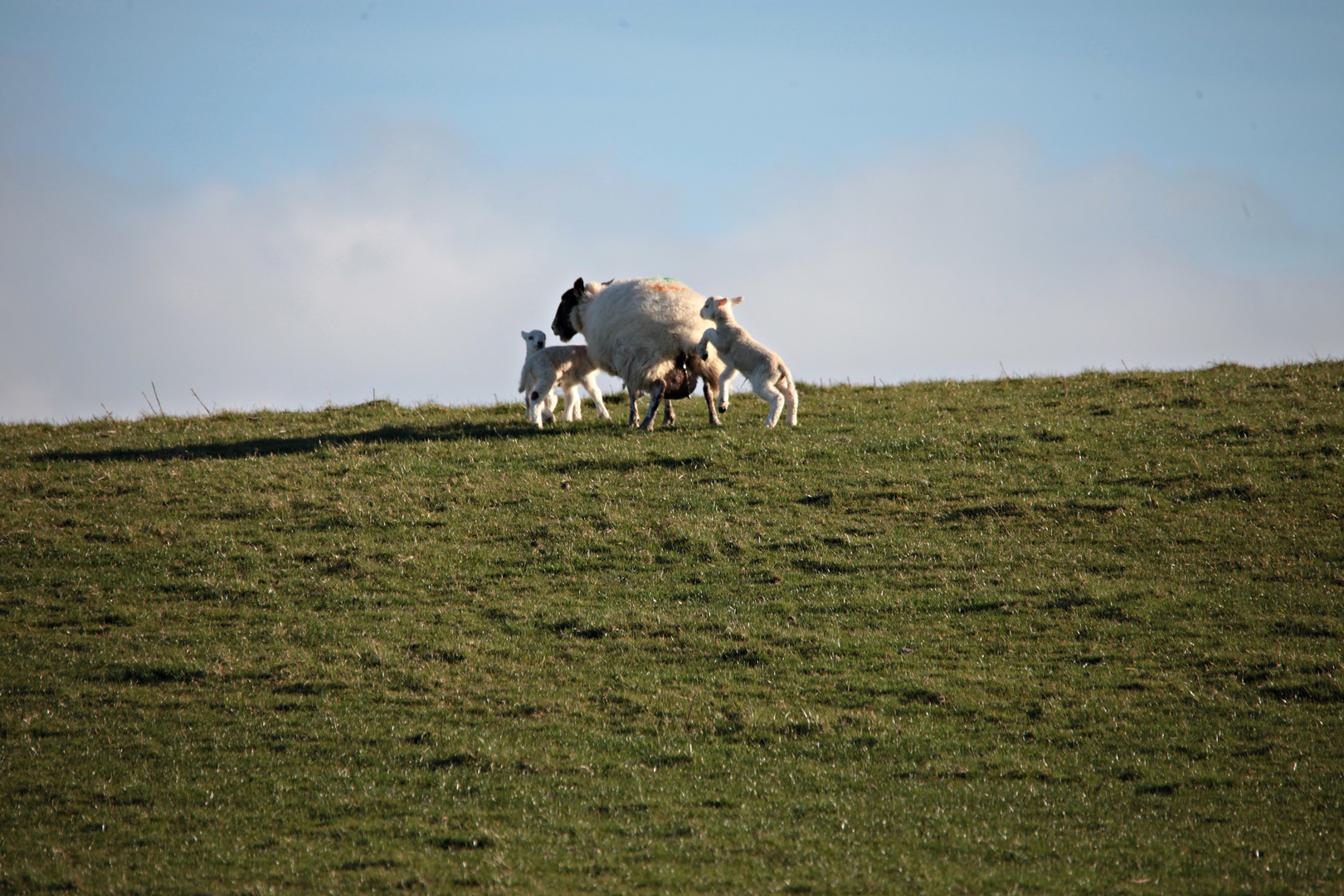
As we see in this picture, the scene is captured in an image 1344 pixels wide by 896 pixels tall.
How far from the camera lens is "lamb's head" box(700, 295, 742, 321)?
65.8ft

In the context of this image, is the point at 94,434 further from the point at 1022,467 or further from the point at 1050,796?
the point at 1050,796

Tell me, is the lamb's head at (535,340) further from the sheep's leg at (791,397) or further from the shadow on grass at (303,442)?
the sheep's leg at (791,397)

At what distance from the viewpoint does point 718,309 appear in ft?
66.0

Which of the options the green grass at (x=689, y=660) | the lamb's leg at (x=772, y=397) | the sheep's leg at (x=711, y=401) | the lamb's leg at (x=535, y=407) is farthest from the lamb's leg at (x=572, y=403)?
the lamb's leg at (x=772, y=397)

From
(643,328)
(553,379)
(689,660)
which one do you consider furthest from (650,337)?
(689,660)

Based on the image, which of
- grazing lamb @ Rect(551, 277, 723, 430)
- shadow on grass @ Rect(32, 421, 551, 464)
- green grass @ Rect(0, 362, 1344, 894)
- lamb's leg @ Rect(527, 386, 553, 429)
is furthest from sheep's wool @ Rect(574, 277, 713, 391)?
shadow on grass @ Rect(32, 421, 551, 464)

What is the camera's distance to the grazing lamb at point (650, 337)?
2039 centimetres

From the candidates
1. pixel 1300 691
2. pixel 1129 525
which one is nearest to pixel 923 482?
pixel 1129 525

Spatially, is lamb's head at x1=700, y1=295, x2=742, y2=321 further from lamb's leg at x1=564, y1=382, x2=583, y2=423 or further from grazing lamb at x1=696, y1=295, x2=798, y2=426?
lamb's leg at x1=564, y1=382, x2=583, y2=423

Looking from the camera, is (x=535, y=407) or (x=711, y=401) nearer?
(x=711, y=401)

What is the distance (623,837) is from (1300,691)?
23.5 feet

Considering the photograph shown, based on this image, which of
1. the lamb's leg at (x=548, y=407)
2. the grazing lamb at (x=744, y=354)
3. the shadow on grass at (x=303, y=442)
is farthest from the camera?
the lamb's leg at (x=548, y=407)

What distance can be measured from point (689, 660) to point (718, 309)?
32.2 feet

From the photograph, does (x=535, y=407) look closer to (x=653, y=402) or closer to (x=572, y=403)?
(x=572, y=403)
